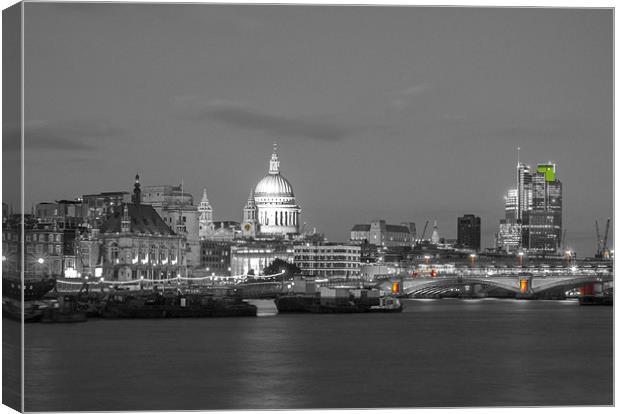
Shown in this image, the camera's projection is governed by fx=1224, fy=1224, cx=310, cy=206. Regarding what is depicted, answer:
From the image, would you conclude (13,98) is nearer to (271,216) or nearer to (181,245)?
(181,245)

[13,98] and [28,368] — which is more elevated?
[13,98]

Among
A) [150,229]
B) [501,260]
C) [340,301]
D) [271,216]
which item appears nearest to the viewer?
[340,301]

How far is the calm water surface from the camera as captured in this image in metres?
15.2

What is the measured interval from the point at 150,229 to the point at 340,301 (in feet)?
136

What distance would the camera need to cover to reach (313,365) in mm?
21719

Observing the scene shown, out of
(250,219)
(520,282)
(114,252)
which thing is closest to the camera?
(520,282)

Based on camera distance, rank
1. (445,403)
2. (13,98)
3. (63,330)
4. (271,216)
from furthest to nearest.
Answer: (271,216), (63,330), (445,403), (13,98)

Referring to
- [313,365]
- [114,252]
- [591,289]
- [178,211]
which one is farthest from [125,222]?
[313,365]

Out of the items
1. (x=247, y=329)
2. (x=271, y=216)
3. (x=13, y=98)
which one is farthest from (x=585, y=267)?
(x=13, y=98)

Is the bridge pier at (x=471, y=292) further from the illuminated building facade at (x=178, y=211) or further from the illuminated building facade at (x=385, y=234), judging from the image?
the illuminated building facade at (x=178, y=211)

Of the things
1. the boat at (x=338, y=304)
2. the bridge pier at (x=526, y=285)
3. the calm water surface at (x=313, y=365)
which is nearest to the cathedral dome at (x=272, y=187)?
the bridge pier at (x=526, y=285)

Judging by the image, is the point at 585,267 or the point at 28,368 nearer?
the point at 28,368

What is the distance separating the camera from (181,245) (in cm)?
9575

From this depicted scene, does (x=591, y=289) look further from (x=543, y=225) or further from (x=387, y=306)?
(x=387, y=306)
